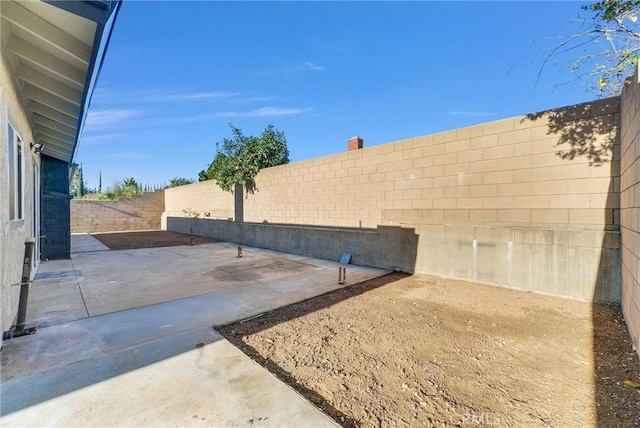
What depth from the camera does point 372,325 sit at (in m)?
3.76

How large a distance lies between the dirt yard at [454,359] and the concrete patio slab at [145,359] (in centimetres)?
35

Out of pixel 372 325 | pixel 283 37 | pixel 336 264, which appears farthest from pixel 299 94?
pixel 372 325

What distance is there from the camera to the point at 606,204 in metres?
4.44

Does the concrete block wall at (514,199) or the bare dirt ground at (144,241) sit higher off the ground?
the concrete block wall at (514,199)

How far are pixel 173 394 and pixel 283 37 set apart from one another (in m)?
11.7

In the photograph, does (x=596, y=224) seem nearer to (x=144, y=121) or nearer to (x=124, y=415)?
(x=124, y=415)

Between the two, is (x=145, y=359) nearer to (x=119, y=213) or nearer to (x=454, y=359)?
(x=454, y=359)

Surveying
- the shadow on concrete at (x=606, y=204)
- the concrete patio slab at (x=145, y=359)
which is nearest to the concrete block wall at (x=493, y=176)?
the shadow on concrete at (x=606, y=204)

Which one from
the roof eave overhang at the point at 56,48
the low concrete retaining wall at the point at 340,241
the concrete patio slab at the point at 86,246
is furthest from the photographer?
the concrete patio slab at the point at 86,246

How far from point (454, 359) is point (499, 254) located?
3.28 meters

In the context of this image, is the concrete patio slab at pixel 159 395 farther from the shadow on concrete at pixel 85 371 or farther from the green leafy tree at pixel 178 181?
the green leafy tree at pixel 178 181

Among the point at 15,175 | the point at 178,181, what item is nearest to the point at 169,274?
the point at 15,175

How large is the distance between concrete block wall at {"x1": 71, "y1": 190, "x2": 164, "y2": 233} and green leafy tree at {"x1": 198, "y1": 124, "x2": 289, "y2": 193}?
1125 cm

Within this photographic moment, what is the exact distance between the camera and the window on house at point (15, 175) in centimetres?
370
